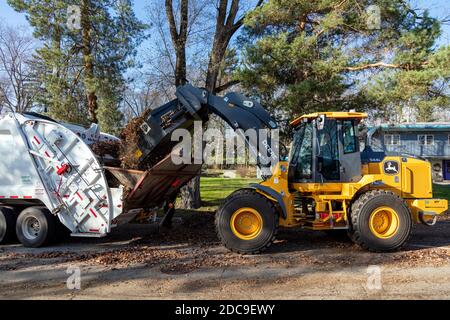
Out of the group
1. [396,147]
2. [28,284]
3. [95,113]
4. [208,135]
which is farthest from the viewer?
[396,147]

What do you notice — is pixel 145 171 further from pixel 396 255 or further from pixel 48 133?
pixel 396 255

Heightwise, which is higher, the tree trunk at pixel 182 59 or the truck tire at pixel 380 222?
the tree trunk at pixel 182 59

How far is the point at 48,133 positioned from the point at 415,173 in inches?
298

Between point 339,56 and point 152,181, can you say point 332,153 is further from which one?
point 339,56

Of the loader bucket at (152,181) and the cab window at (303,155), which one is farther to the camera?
the cab window at (303,155)

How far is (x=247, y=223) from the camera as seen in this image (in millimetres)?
7438

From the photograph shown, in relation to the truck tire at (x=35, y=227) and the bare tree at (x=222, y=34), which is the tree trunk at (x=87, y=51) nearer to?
the bare tree at (x=222, y=34)

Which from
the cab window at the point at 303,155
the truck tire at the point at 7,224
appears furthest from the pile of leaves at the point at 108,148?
the cab window at the point at 303,155

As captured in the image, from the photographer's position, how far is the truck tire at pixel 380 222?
7.45 meters

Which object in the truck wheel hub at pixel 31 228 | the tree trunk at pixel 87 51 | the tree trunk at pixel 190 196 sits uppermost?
the tree trunk at pixel 87 51

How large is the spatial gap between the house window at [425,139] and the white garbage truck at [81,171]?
31029 millimetres

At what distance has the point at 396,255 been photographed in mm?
7344

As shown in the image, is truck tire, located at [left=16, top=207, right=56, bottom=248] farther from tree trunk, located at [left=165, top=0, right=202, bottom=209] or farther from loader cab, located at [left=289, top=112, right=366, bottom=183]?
tree trunk, located at [left=165, top=0, right=202, bottom=209]
